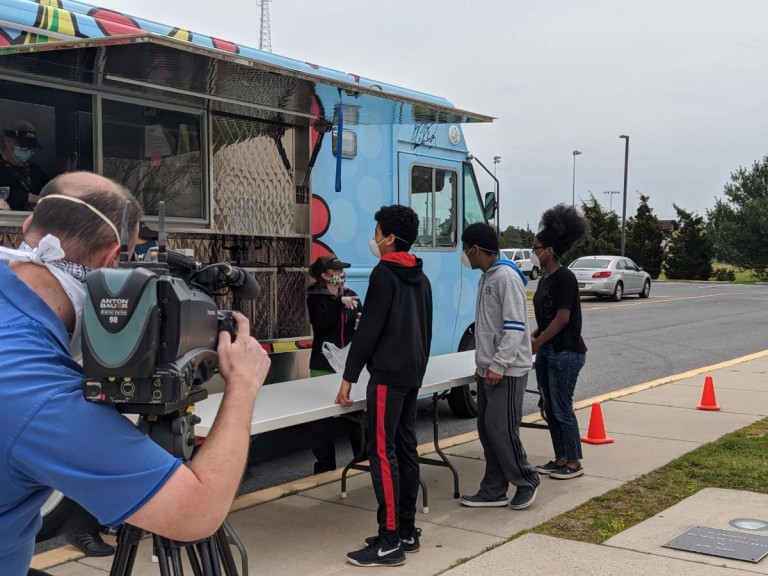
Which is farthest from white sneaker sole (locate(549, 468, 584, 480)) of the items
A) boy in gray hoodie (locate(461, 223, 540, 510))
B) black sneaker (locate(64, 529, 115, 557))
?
black sneaker (locate(64, 529, 115, 557))

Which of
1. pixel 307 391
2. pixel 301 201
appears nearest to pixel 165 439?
pixel 307 391

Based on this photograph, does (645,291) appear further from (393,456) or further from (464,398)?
(393,456)

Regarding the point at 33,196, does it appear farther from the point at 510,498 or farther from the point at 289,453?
the point at 510,498

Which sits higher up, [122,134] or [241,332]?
[122,134]

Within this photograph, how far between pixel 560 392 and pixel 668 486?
1009mm

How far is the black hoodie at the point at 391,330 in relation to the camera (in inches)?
183

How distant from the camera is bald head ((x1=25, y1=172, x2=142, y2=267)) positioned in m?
1.84

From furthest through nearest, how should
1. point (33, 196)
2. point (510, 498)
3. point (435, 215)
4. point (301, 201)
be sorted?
point (435, 215) → point (301, 201) → point (510, 498) → point (33, 196)

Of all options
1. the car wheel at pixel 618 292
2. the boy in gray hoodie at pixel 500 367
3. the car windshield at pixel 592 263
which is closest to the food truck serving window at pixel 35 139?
the boy in gray hoodie at pixel 500 367

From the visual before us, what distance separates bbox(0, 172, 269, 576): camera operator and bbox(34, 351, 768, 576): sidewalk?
2909mm

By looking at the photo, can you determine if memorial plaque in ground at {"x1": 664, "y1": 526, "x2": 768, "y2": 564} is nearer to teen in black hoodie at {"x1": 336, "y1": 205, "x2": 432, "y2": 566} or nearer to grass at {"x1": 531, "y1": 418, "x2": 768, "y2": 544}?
grass at {"x1": 531, "y1": 418, "x2": 768, "y2": 544}

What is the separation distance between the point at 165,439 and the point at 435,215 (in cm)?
654

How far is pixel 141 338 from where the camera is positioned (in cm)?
162

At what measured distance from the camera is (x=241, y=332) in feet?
6.34
